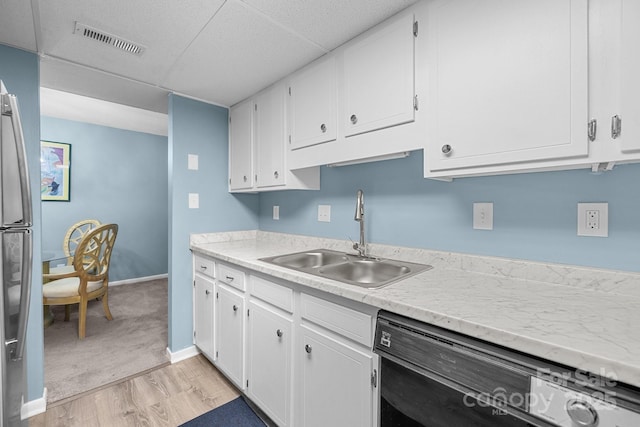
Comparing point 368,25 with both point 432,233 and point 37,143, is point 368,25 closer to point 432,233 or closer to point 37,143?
point 432,233

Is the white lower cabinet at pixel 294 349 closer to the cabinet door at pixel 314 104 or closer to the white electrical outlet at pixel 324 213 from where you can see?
the white electrical outlet at pixel 324 213

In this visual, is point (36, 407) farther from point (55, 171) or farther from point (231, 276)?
point (55, 171)

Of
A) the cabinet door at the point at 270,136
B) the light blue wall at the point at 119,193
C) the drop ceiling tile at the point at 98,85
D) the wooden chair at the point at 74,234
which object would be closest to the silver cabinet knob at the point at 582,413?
the cabinet door at the point at 270,136

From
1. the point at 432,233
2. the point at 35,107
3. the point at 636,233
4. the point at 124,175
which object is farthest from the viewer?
the point at 124,175

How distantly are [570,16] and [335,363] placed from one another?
1.52 metres

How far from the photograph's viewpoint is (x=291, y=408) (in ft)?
4.62

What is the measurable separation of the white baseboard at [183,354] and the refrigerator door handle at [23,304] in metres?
1.37

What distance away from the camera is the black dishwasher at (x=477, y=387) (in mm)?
610

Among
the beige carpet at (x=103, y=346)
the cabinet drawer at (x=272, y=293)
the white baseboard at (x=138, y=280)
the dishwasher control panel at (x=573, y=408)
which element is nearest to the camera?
the dishwasher control panel at (x=573, y=408)

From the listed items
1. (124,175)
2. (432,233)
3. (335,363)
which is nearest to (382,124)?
(432,233)

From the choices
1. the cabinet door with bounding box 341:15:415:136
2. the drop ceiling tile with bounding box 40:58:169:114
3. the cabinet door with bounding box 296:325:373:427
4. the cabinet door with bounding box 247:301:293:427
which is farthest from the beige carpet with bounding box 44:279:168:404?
the cabinet door with bounding box 341:15:415:136

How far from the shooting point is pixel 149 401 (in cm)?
183

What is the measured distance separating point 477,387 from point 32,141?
257 cm

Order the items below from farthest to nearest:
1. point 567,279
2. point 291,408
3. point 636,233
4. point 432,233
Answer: point 432,233 < point 291,408 < point 567,279 < point 636,233
